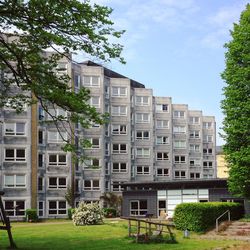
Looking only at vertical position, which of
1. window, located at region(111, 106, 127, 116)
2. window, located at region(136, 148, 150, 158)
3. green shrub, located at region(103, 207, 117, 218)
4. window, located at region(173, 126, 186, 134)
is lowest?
green shrub, located at region(103, 207, 117, 218)

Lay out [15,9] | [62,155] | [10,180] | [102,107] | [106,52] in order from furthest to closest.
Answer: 1. [102,107]
2. [62,155]
3. [10,180]
4. [106,52]
5. [15,9]

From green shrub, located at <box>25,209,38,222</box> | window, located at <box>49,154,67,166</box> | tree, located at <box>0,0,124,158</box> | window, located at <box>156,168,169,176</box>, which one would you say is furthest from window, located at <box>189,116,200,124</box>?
tree, located at <box>0,0,124,158</box>

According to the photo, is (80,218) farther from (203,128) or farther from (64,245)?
(203,128)

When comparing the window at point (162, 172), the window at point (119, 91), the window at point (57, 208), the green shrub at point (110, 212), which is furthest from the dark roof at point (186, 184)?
the window at point (162, 172)

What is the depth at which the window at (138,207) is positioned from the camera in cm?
5933

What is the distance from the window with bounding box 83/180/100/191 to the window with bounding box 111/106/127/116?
11.6 metres

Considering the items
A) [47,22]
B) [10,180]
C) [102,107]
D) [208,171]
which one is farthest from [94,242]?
[208,171]

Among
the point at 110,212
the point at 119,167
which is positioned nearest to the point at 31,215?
the point at 110,212

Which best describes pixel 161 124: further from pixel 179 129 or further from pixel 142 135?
pixel 142 135

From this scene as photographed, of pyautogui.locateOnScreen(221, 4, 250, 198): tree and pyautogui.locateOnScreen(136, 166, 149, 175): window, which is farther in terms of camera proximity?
pyautogui.locateOnScreen(136, 166, 149, 175): window

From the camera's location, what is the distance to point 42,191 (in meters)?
64.9

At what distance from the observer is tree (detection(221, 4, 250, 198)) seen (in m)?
39.3

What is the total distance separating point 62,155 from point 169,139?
25542 mm

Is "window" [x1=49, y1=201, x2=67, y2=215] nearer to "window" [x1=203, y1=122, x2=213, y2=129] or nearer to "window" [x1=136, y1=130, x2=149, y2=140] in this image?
"window" [x1=136, y1=130, x2=149, y2=140]
